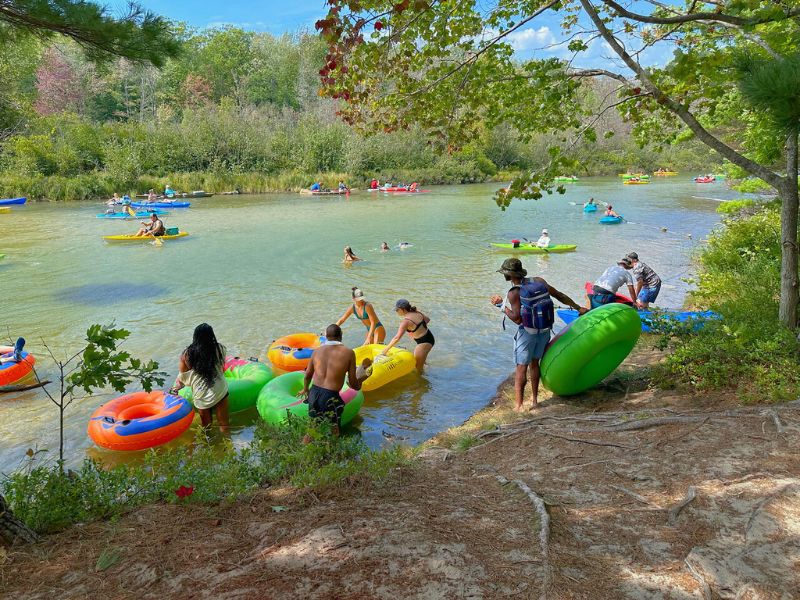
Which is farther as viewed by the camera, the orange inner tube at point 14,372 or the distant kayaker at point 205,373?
the orange inner tube at point 14,372

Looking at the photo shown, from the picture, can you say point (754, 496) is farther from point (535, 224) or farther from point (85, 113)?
point (85, 113)

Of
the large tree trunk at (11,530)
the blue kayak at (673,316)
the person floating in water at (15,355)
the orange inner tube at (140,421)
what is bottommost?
the orange inner tube at (140,421)

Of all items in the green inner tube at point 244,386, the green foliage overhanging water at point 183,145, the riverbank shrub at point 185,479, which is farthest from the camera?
the green foliage overhanging water at point 183,145

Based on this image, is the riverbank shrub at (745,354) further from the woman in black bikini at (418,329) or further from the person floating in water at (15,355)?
the person floating in water at (15,355)

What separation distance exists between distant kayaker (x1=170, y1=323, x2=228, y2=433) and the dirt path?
2.47m

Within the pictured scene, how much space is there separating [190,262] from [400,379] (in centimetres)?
1116

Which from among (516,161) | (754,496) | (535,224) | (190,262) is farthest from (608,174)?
(754,496)

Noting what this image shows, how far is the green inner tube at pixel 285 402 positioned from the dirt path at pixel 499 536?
68.7 inches

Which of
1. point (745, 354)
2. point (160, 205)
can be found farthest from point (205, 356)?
point (160, 205)

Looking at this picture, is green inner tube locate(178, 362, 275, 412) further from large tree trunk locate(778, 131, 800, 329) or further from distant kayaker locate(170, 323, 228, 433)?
large tree trunk locate(778, 131, 800, 329)

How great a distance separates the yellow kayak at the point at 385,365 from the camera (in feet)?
23.4

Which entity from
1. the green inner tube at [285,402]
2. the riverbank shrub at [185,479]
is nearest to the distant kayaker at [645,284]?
the green inner tube at [285,402]

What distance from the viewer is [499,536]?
307cm

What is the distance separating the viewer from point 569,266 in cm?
1527
